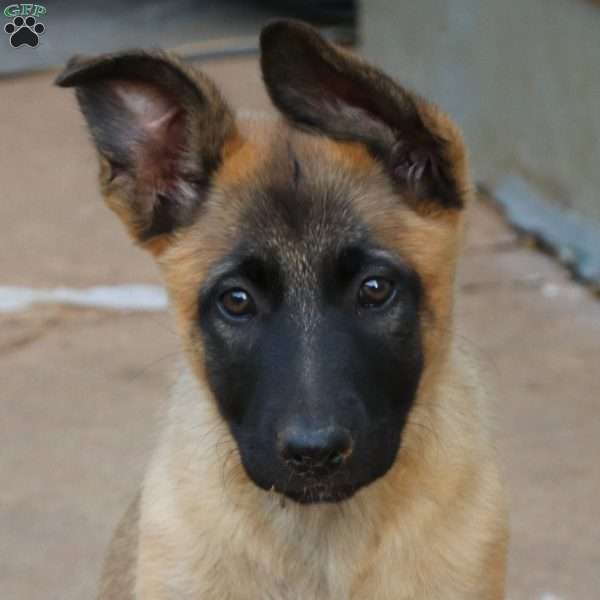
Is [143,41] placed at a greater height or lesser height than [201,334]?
lesser

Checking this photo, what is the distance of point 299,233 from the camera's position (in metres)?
3.60

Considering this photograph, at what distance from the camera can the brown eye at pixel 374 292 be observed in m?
3.62

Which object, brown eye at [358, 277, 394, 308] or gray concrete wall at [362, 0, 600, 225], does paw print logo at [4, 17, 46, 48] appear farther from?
brown eye at [358, 277, 394, 308]

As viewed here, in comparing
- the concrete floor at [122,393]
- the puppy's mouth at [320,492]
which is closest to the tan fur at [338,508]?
the puppy's mouth at [320,492]

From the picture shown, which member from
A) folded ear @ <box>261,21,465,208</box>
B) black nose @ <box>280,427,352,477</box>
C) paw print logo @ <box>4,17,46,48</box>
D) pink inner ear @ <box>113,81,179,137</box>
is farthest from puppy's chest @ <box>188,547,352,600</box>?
paw print logo @ <box>4,17,46,48</box>

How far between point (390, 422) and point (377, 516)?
0.37 meters

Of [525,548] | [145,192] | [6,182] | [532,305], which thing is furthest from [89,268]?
[145,192]

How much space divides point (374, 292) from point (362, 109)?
47 centimetres

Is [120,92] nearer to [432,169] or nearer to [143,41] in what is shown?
[432,169]

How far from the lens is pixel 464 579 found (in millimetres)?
3855

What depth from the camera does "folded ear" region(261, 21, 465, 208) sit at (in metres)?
3.43

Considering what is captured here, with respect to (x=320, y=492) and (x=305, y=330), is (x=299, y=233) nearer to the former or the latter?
(x=305, y=330)

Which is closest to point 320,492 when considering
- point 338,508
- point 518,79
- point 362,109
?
point 338,508

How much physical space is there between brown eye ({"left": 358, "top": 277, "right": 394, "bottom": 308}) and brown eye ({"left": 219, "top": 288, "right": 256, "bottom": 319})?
0.89ft
